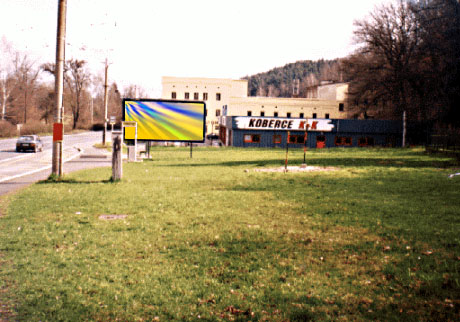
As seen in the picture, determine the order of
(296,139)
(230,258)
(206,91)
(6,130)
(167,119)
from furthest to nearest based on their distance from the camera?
1. (206,91)
2. (6,130)
3. (296,139)
4. (167,119)
5. (230,258)

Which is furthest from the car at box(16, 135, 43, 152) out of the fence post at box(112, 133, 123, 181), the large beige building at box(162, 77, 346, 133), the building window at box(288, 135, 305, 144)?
the large beige building at box(162, 77, 346, 133)

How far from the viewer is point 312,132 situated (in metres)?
60.8

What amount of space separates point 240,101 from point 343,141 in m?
27.9

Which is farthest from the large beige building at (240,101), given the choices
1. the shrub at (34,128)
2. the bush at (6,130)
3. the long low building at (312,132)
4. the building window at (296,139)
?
the bush at (6,130)

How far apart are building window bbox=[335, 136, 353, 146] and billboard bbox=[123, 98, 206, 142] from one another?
40.7 metres

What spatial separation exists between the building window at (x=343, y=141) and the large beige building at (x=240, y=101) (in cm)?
2438

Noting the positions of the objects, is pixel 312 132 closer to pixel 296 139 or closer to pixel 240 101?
pixel 296 139

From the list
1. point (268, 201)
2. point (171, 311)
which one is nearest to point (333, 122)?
point (268, 201)

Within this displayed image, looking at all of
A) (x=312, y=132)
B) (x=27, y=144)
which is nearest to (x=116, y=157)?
(x=27, y=144)

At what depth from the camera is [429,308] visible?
191 inches

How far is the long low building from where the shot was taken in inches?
2325

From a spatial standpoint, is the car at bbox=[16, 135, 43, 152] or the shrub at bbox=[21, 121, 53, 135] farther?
the shrub at bbox=[21, 121, 53, 135]

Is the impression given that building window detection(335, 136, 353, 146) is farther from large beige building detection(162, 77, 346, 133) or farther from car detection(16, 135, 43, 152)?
car detection(16, 135, 43, 152)

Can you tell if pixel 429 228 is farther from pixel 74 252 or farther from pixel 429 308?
pixel 74 252
